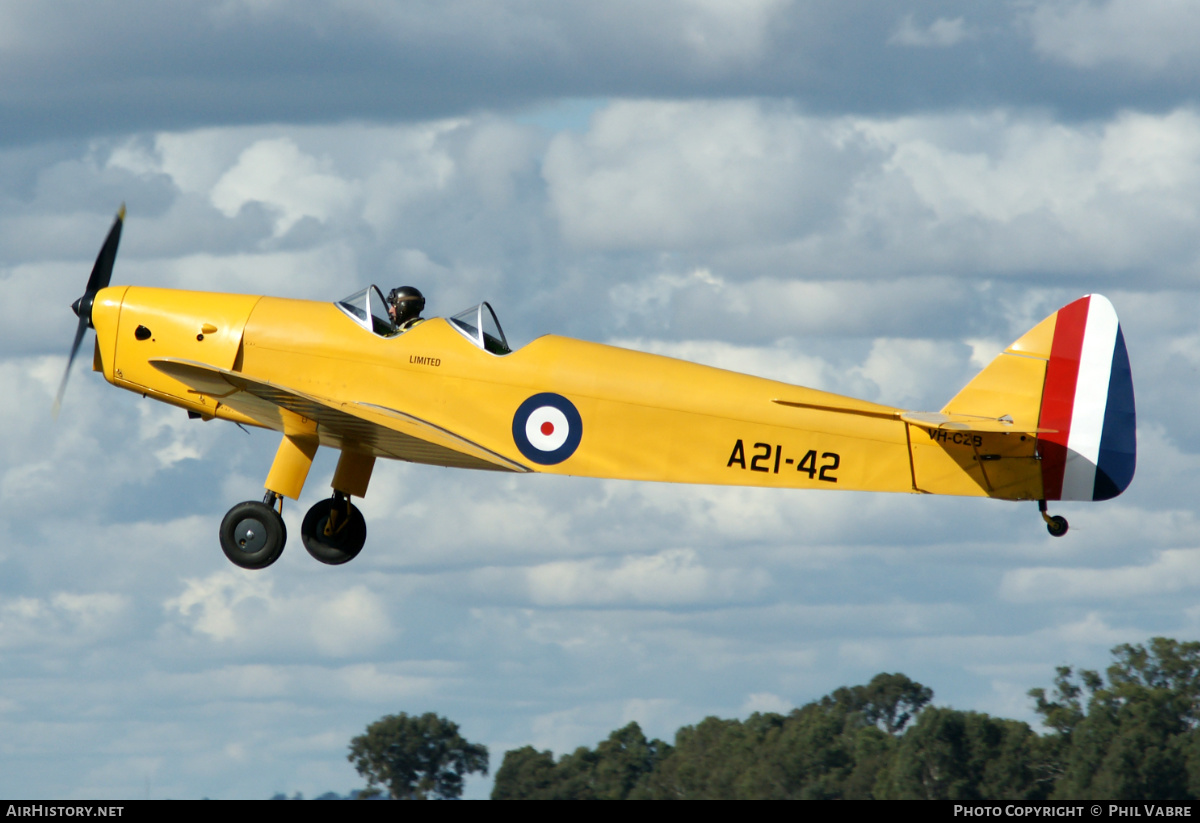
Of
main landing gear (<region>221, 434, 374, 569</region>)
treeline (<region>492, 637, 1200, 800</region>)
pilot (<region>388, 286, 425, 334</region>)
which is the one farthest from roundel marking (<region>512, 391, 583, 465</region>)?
treeline (<region>492, 637, 1200, 800</region>)

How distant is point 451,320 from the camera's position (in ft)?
50.6

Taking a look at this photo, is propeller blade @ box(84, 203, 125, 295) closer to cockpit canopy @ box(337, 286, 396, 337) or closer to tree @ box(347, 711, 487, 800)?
cockpit canopy @ box(337, 286, 396, 337)

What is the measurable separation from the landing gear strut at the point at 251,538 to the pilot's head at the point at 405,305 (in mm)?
2432

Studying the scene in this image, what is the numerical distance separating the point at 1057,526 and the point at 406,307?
6.89 meters

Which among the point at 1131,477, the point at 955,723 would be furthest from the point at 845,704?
the point at 1131,477

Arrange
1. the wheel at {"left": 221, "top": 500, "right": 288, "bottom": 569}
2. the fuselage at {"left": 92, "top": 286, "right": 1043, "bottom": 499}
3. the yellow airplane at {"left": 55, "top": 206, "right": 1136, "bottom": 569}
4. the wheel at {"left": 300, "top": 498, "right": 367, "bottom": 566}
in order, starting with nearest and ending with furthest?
1. the yellow airplane at {"left": 55, "top": 206, "right": 1136, "bottom": 569}
2. the fuselage at {"left": 92, "top": 286, "right": 1043, "bottom": 499}
3. the wheel at {"left": 221, "top": 500, "right": 288, "bottom": 569}
4. the wheel at {"left": 300, "top": 498, "right": 367, "bottom": 566}

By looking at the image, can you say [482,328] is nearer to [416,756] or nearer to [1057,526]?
[1057,526]

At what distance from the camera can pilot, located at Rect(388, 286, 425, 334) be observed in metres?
15.7

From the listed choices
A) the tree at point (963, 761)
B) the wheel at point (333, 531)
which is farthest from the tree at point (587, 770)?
the wheel at point (333, 531)

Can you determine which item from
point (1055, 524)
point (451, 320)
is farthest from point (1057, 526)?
point (451, 320)

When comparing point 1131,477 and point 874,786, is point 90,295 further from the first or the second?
point 874,786

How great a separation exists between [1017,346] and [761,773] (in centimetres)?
3918

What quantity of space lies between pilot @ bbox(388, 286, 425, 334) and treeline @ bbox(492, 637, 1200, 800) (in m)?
35.4

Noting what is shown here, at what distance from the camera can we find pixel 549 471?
15.2 metres
